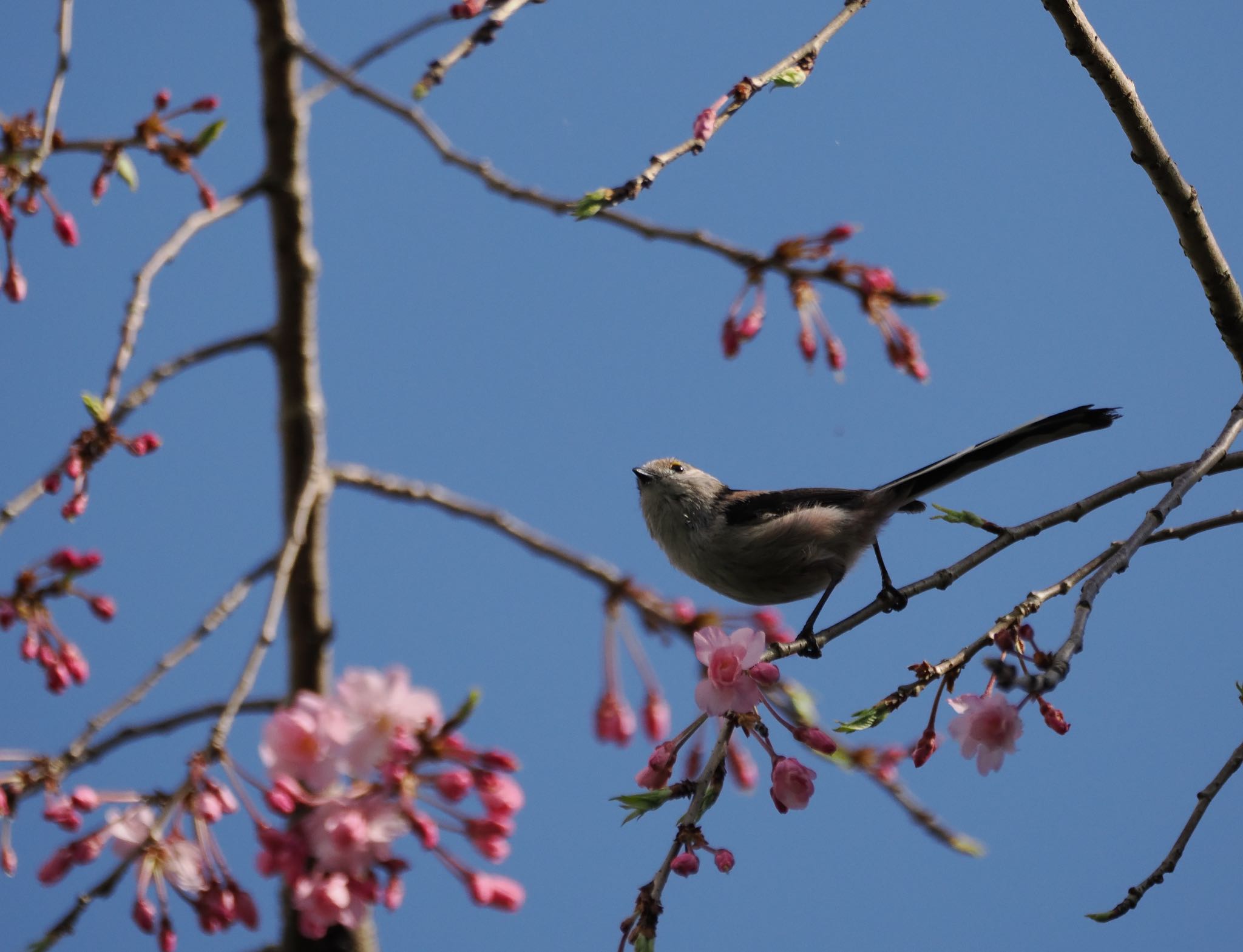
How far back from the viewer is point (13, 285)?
12.1 feet

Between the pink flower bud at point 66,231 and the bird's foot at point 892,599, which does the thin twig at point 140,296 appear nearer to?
the pink flower bud at point 66,231

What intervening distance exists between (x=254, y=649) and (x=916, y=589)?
170 cm

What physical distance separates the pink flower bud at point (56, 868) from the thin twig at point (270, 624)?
1.51 feet

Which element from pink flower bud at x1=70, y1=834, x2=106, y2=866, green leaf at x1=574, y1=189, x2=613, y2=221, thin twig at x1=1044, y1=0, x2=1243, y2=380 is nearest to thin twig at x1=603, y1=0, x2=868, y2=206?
green leaf at x1=574, y1=189, x2=613, y2=221

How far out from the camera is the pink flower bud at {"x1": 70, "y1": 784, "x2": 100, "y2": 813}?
2.30 meters

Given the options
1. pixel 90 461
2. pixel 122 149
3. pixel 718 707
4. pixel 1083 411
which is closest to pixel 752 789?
pixel 718 707

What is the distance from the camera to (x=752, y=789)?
3.54 meters

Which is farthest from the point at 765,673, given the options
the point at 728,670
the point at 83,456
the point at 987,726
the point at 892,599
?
the point at 83,456

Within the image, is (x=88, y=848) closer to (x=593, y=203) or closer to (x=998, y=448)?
(x=593, y=203)

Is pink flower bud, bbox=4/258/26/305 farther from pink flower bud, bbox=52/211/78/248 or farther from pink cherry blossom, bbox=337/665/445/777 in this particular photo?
pink cherry blossom, bbox=337/665/445/777

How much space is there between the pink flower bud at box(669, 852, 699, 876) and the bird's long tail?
189cm

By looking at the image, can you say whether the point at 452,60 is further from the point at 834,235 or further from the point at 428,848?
the point at 428,848

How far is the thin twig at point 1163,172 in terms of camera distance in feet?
10.7

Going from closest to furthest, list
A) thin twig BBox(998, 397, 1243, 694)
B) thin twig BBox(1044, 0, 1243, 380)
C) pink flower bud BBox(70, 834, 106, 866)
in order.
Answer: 1. thin twig BBox(998, 397, 1243, 694)
2. pink flower bud BBox(70, 834, 106, 866)
3. thin twig BBox(1044, 0, 1243, 380)
